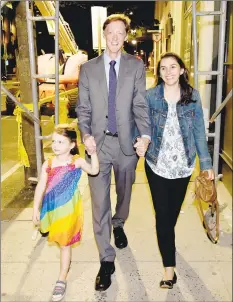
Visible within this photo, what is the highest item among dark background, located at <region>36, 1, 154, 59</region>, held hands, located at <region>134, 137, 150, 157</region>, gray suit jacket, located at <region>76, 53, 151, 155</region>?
dark background, located at <region>36, 1, 154, 59</region>

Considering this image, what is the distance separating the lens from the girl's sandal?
2.98m

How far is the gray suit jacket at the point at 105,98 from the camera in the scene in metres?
3.18

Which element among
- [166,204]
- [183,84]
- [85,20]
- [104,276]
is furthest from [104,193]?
[85,20]

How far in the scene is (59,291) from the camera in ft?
9.93

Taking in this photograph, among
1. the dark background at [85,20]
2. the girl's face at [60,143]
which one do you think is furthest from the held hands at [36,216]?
the dark background at [85,20]

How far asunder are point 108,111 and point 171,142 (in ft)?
2.05

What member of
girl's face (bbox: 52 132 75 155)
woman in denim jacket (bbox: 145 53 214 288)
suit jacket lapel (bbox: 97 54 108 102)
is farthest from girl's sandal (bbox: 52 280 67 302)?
suit jacket lapel (bbox: 97 54 108 102)

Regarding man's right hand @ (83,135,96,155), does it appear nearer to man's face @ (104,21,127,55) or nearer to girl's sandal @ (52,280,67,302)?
man's face @ (104,21,127,55)

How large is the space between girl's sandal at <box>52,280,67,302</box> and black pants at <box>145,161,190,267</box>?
0.85m

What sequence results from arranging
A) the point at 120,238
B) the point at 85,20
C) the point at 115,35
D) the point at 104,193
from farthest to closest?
the point at 85,20 → the point at 120,238 → the point at 104,193 → the point at 115,35

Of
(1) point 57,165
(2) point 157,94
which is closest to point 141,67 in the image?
(2) point 157,94

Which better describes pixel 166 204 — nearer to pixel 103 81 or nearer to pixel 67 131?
pixel 67 131

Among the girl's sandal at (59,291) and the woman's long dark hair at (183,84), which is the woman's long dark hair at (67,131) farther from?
the girl's sandal at (59,291)

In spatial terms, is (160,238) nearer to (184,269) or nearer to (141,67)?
(184,269)
